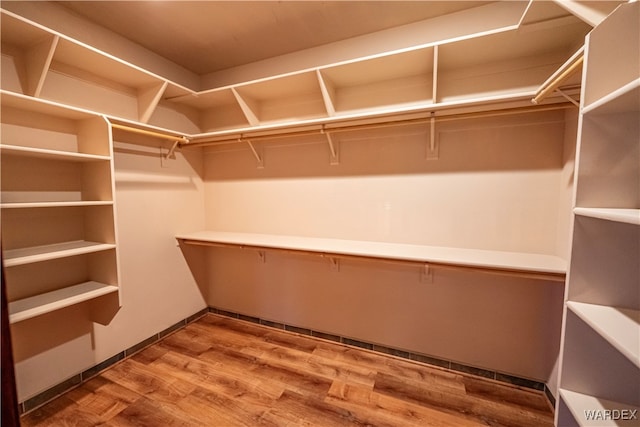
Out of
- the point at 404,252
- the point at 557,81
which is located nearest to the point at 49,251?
the point at 404,252

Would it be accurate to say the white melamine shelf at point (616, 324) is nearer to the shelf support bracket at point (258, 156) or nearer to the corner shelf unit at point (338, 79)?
the corner shelf unit at point (338, 79)

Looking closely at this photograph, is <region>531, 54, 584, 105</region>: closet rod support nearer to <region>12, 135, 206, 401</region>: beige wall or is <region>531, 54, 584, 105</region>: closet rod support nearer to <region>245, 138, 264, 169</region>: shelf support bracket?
<region>245, 138, 264, 169</region>: shelf support bracket

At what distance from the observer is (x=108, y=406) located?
165cm

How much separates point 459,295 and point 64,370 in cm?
279

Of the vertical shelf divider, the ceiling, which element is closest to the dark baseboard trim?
the vertical shelf divider

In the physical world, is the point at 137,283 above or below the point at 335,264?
below

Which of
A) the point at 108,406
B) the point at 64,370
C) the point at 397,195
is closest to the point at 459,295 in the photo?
the point at 397,195

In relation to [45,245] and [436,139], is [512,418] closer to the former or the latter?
[436,139]

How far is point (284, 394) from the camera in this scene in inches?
68.4

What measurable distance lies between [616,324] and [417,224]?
1.18 m

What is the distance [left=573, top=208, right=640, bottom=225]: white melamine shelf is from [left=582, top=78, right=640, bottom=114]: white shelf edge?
334 millimetres

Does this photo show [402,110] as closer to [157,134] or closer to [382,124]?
[382,124]

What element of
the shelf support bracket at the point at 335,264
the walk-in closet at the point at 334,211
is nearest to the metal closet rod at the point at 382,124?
the walk-in closet at the point at 334,211

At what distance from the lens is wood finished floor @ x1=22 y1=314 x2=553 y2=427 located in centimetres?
155
